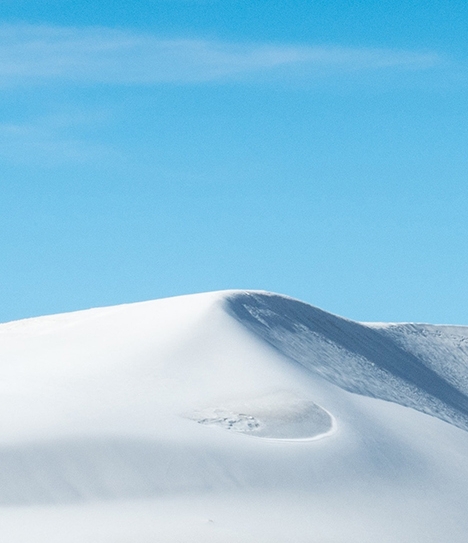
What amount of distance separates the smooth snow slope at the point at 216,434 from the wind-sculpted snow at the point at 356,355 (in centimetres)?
9

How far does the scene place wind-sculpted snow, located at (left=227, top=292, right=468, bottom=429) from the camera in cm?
2445

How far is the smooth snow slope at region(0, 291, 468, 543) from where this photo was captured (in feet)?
47.3

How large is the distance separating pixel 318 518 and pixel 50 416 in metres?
4.57

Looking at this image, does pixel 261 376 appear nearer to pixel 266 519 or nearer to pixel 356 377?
pixel 356 377

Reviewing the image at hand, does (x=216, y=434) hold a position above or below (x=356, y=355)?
above

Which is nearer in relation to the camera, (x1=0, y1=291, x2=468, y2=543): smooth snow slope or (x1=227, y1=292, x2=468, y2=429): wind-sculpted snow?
(x1=0, y1=291, x2=468, y2=543): smooth snow slope

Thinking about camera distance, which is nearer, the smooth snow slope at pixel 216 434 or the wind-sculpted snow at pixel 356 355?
the smooth snow slope at pixel 216 434

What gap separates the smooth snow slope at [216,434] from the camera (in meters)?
14.4

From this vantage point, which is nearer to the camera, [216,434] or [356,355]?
[216,434]

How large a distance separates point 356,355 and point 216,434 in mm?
10284

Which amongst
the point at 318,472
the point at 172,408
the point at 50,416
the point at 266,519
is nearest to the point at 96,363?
the point at 172,408

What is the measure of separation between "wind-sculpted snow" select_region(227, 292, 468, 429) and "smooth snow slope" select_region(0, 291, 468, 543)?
0.09m

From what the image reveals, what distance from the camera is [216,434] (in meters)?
17.2

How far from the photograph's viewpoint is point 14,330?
27250mm
